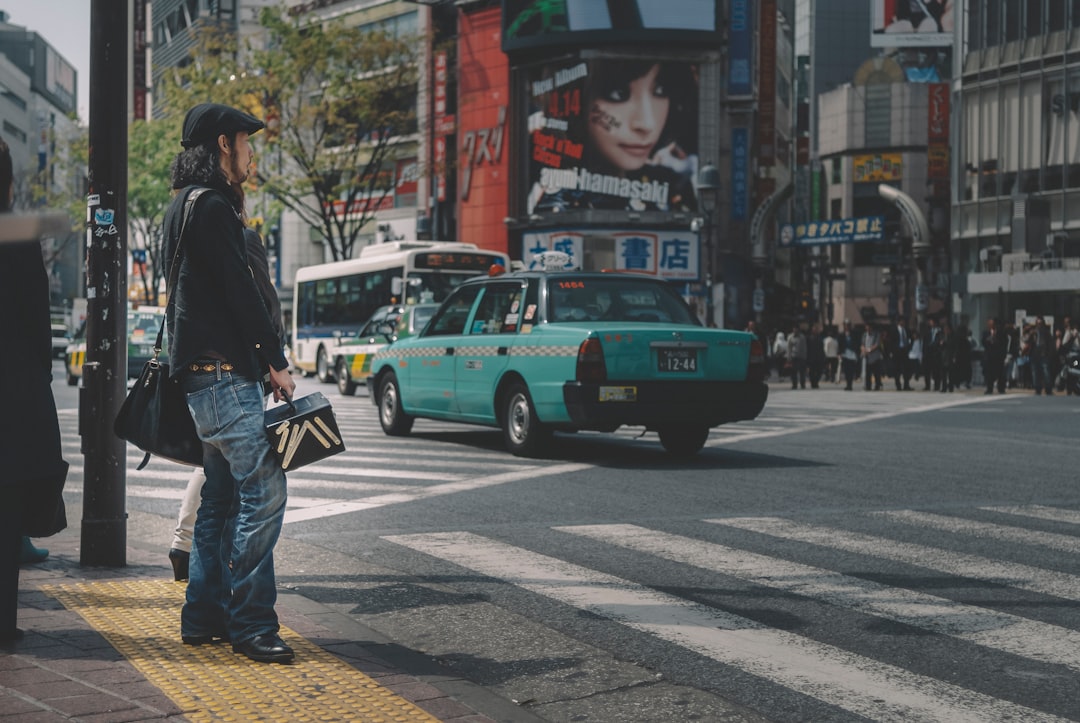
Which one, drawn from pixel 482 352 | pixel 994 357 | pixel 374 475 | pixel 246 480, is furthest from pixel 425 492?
pixel 994 357

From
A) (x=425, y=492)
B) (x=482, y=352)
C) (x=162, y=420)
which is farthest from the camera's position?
(x=482, y=352)

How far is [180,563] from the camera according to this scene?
600cm

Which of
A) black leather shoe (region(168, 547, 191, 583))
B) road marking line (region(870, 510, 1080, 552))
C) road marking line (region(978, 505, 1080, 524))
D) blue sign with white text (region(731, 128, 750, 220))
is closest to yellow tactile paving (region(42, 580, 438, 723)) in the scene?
black leather shoe (region(168, 547, 191, 583))

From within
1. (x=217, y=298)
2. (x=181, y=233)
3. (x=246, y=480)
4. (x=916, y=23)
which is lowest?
(x=246, y=480)

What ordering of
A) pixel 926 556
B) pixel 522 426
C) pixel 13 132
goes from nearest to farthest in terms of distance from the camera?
pixel 926 556, pixel 522 426, pixel 13 132

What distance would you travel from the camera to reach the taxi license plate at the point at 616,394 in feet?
38.3

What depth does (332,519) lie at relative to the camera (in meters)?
8.51

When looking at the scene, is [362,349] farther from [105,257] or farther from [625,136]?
[625,136]

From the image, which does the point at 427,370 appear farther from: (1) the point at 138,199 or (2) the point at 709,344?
(1) the point at 138,199

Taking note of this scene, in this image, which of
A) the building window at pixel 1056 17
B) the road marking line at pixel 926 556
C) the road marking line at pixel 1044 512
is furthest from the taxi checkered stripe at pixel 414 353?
the building window at pixel 1056 17

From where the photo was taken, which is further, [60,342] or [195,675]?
[60,342]

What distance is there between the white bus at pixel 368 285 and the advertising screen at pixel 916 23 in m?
31.3

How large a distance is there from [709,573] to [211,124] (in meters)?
3.25

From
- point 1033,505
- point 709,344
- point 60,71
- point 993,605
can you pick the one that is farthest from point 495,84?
point 60,71
